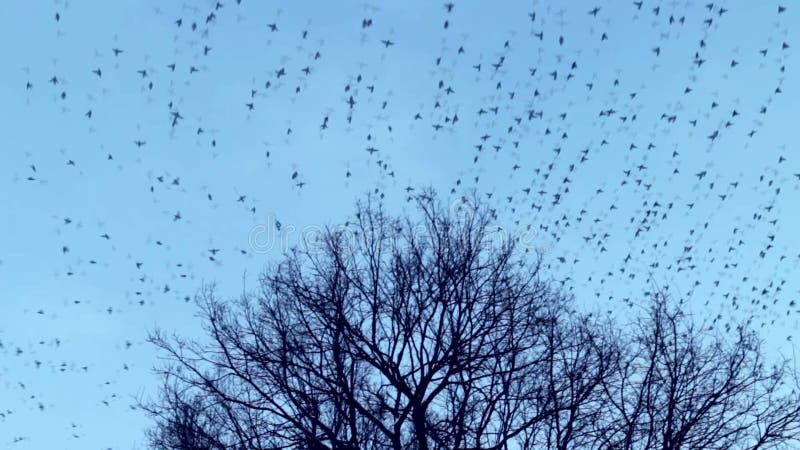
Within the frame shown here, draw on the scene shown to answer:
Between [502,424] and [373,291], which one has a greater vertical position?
[373,291]

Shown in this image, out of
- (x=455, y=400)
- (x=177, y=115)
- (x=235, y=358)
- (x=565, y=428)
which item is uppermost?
(x=177, y=115)

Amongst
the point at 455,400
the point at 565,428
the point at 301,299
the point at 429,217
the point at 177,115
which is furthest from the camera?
the point at 177,115

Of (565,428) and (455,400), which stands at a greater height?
(455,400)

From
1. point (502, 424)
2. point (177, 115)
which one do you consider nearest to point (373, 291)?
point (502, 424)

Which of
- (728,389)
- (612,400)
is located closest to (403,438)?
(612,400)

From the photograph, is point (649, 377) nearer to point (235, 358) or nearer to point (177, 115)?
point (235, 358)

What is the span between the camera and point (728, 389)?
16.4 m

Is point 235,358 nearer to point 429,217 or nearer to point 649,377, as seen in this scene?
point 429,217

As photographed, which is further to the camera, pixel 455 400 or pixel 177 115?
pixel 177 115

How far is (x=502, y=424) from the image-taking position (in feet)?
53.1

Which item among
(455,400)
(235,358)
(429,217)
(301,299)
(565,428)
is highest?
(429,217)

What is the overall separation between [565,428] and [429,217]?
5854 millimetres

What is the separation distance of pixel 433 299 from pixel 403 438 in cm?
287

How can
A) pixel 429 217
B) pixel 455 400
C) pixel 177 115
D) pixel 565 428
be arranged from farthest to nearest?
pixel 177 115, pixel 429 217, pixel 455 400, pixel 565 428
